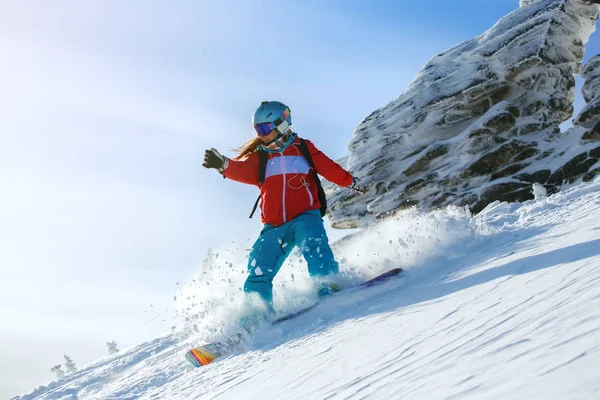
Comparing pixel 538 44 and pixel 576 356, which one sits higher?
pixel 538 44

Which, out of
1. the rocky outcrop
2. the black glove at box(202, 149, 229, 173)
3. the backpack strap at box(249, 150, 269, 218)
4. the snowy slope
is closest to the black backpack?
the backpack strap at box(249, 150, 269, 218)

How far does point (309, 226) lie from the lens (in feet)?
18.4

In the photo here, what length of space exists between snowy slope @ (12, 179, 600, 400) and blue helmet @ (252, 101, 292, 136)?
5.72ft

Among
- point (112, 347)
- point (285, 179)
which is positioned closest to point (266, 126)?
point (285, 179)

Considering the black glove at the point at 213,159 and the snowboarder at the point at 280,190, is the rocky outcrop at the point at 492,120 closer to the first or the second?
the snowboarder at the point at 280,190

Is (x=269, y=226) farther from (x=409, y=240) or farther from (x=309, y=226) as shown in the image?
(x=409, y=240)

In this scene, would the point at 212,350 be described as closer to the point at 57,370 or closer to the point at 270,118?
the point at 270,118

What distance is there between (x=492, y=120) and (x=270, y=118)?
1294 cm

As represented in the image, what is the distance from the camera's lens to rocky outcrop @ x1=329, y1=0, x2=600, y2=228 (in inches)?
636

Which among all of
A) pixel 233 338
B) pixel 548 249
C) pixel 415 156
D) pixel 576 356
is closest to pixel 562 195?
pixel 548 249

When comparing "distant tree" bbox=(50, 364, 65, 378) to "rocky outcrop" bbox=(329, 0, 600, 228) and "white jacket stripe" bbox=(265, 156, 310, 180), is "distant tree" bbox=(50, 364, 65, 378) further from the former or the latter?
"rocky outcrop" bbox=(329, 0, 600, 228)

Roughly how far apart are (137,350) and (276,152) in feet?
10.6

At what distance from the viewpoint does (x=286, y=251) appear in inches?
227

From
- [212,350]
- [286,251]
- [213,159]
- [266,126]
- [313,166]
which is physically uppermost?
[266,126]
